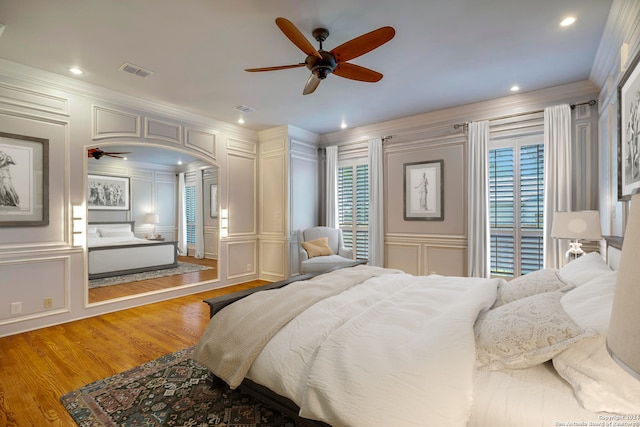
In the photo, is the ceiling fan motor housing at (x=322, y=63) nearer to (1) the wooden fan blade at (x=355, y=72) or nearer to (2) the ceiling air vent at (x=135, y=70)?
(1) the wooden fan blade at (x=355, y=72)

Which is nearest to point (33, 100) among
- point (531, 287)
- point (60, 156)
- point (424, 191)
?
point (60, 156)

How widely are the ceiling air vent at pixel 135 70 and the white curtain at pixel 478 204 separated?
4.25m

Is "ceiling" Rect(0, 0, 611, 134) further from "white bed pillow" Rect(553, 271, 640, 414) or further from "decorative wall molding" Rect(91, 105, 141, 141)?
"white bed pillow" Rect(553, 271, 640, 414)

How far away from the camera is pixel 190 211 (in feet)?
29.6

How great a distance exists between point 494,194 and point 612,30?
86.3 inches

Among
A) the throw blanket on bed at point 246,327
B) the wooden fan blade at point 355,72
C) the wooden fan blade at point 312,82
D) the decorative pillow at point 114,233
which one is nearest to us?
the throw blanket on bed at point 246,327

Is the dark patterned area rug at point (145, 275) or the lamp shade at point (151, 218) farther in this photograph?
the lamp shade at point (151, 218)

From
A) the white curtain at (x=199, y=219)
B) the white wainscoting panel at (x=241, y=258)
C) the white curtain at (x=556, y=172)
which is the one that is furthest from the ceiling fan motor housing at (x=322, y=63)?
the white curtain at (x=199, y=219)

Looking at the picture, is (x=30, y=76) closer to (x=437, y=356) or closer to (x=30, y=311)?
(x=30, y=311)

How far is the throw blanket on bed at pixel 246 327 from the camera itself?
1666 mm

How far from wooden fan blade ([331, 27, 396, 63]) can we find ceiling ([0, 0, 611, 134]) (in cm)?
33

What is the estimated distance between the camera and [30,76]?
129 inches

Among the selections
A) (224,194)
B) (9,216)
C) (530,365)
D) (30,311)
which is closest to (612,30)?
(530,365)

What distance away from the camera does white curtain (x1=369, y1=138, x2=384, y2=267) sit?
5.22 meters
